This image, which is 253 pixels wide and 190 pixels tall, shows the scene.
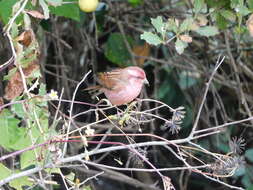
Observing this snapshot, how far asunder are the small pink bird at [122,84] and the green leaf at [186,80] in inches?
49.6

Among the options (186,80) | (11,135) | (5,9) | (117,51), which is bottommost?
(186,80)

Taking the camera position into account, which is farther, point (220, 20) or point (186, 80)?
point (186, 80)

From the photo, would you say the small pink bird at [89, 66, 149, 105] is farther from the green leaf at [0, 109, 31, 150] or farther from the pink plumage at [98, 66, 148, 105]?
the green leaf at [0, 109, 31, 150]

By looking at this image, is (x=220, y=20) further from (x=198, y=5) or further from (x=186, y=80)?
(x=186, y=80)

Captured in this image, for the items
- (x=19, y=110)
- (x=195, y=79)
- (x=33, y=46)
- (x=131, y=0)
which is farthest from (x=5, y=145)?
(x=195, y=79)

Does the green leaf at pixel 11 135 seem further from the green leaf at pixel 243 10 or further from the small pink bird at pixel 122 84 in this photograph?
the green leaf at pixel 243 10

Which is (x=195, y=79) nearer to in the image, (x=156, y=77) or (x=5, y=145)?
(x=156, y=77)

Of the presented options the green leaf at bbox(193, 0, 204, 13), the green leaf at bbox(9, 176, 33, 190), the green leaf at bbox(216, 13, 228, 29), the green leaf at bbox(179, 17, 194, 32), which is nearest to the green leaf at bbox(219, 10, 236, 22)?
the green leaf at bbox(216, 13, 228, 29)

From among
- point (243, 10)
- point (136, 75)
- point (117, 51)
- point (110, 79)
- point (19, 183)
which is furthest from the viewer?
point (117, 51)

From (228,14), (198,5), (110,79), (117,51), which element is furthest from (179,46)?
(117,51)

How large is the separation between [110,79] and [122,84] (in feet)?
0.59

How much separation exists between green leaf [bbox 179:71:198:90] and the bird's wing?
1223 mm

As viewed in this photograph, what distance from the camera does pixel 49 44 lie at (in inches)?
147

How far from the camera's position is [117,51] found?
3.48 metres
